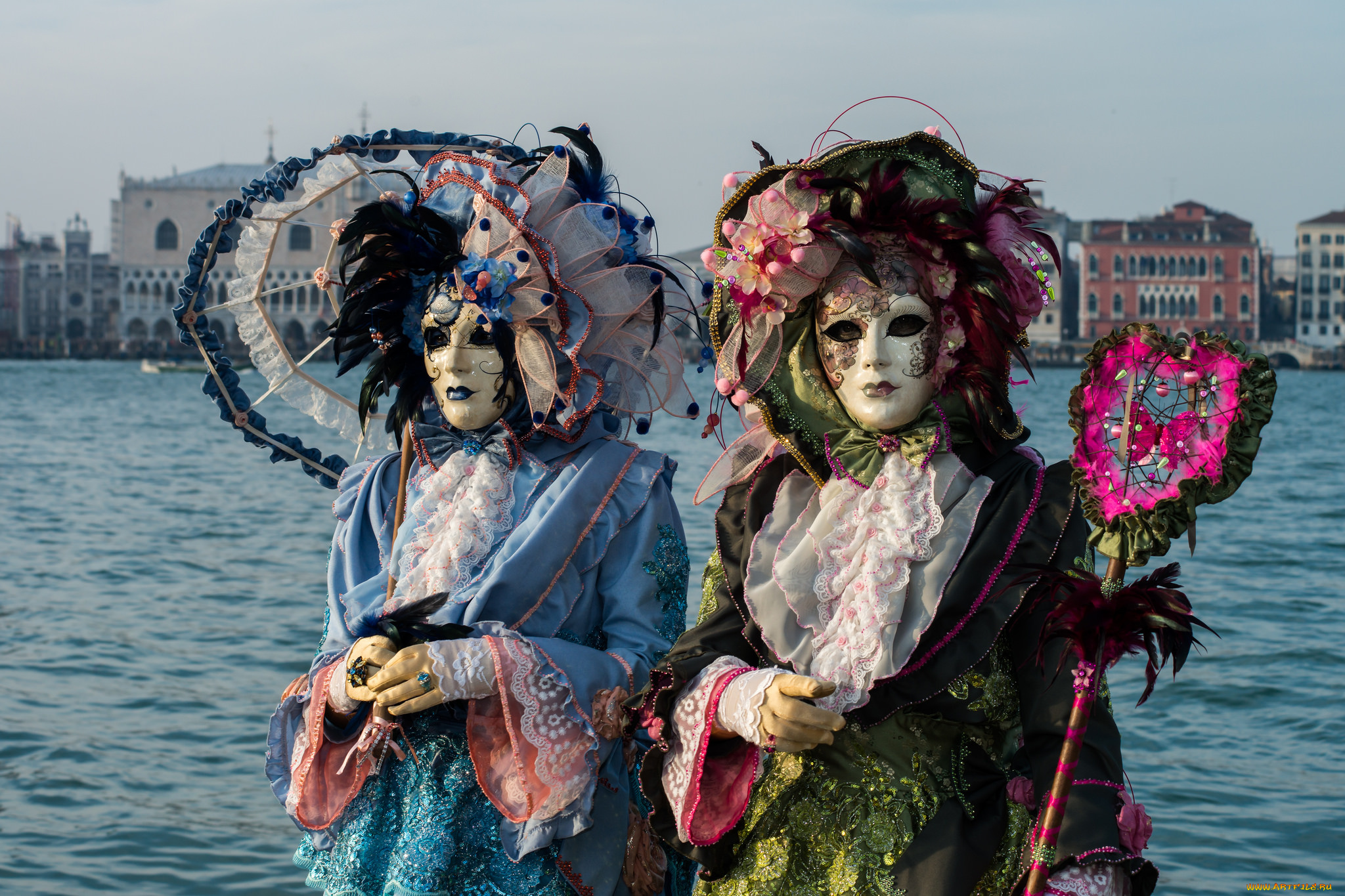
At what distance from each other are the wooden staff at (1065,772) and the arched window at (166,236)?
8835cm

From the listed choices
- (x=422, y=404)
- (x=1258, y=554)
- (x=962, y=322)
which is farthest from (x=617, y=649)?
(x=1258, y=554)

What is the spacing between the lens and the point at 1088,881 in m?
2.19

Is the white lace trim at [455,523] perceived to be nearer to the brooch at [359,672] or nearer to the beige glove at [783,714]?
the brooch at [359,672]

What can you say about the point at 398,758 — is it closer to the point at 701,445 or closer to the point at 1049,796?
the point at 1049,796

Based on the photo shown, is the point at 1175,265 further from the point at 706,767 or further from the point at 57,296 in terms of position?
the point at 706,767

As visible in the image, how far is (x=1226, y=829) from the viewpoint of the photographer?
19.6 feet

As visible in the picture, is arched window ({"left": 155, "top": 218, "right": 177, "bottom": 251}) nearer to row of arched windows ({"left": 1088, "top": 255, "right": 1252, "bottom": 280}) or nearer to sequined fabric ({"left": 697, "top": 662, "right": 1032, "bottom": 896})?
row of arched windows ({"left": 1088, "top": 255, "right": 1252, "bottom": 280})

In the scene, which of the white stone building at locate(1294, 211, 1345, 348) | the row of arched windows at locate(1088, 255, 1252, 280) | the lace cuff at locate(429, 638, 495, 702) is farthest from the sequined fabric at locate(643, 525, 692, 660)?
the white stone building at locate(1294, 211, 1345, 348)

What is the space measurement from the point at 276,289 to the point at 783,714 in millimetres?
1834

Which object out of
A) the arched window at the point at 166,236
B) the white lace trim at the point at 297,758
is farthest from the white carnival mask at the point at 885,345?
the arched window at the point at 166,236

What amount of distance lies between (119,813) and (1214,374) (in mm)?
5150

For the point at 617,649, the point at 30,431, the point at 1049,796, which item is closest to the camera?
the point at 1049,796

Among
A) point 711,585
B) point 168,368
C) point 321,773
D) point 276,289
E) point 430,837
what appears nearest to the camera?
point 711,585

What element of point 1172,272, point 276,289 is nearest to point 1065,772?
point 276,289
